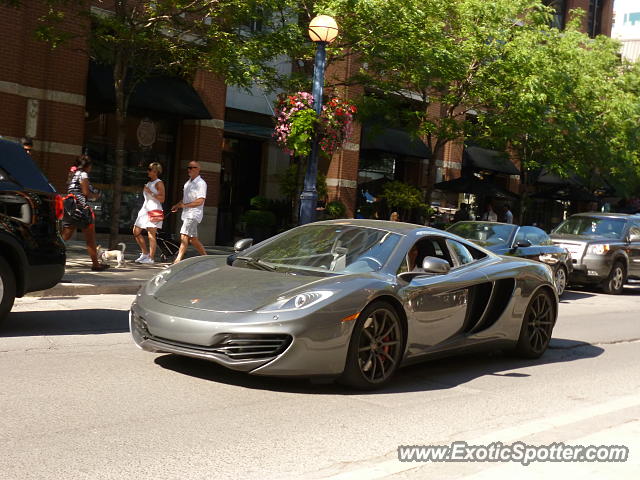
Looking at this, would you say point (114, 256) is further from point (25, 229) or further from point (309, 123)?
point (25, 229)

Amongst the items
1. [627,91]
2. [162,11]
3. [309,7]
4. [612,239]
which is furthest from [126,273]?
[627,91]

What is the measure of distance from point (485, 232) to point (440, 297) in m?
8.66

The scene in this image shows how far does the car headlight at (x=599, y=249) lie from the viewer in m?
18.3

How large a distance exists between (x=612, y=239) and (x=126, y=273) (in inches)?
449

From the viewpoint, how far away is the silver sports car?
580 centimetres

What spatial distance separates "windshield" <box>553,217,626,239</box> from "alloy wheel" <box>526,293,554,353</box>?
11.5 metres

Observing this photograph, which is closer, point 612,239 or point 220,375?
point 220,375

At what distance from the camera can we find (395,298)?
644cm

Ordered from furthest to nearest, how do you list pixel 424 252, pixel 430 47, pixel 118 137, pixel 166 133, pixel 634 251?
1. pixel 166 133
2. pixel 634 251
3. pixel 430 47
4. pixel 118 137
5. pixel 424 252

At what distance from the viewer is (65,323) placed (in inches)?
341

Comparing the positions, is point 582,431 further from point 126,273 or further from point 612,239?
point 612,239

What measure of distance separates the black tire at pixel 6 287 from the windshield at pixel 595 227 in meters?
14.8

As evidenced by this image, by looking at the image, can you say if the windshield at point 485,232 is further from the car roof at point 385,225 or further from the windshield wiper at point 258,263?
the windshield wiper at point 258,263

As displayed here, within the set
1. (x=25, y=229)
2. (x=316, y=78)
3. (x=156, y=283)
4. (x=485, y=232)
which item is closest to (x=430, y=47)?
(x=316, y=78)
